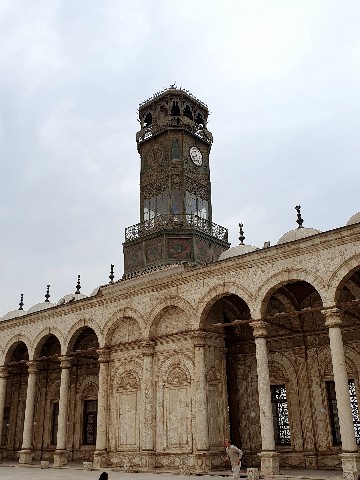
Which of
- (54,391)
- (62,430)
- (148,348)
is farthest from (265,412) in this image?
(54,391)

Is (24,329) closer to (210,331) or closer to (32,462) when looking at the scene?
(32,462)

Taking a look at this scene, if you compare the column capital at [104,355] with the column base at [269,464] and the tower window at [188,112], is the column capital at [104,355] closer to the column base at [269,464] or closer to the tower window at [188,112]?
the column base at [269,464]

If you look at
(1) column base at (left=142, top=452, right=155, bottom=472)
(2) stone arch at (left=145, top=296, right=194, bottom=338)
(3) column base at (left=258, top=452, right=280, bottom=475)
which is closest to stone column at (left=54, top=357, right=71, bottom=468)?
(1) column base at (left=142, top=452, right=155, bottom=472)

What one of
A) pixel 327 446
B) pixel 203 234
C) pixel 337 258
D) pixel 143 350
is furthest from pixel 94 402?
pixel 337 258

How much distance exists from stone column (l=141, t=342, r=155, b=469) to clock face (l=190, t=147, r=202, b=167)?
1198 centimetres

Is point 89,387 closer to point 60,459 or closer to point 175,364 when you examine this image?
point 60,459

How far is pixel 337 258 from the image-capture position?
49.2ft

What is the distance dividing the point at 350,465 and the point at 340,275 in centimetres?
524

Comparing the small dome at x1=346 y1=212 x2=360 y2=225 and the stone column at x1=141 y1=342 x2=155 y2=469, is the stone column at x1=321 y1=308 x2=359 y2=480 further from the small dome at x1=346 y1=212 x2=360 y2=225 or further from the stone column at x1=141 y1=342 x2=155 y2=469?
the stone column at x1=141 y1=342 x2=155 y2=469

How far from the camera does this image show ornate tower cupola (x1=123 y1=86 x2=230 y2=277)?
24344 mm

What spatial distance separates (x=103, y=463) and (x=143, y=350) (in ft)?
15.4

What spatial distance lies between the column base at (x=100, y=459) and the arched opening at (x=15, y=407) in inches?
358

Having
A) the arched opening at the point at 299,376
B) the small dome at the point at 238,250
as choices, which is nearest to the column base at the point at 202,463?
the arched opening at the point at 299,376

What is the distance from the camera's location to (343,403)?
14.0 meters
